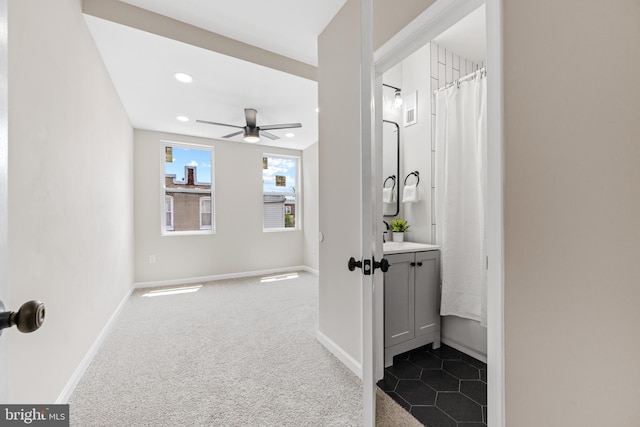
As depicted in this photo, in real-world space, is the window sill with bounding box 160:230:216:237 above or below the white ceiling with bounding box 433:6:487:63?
below

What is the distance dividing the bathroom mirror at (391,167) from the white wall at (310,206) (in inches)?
103

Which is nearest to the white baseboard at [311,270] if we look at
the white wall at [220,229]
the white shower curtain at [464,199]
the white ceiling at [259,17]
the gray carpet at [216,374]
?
the white wall at [220,229]

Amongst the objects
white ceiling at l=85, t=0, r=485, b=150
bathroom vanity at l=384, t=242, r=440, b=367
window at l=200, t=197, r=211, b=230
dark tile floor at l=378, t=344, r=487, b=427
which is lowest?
dark tile floor at l=378, t=344, r=487, b=427

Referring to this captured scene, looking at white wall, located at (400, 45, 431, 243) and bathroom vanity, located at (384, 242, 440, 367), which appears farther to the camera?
white wall, located at (400, 45, 431, 243)

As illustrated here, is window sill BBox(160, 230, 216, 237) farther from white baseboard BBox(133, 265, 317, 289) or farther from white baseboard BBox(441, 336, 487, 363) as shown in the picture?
white baseboard BBox(441, 336, 487, 363)

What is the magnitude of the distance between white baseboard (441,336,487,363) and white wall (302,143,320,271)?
320cm

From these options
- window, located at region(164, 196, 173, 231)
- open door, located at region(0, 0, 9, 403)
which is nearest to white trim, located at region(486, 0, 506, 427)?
open door, located at region(0, 0, 9, 403)

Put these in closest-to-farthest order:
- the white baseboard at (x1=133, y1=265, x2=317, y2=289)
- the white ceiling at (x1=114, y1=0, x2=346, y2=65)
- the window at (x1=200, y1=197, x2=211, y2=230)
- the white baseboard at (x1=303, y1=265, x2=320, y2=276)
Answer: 1. the white ceiling at (x1=114, y1=0, x2=346, y2=65)
2. the white baseboard at (x1=133, y1=265, x2=317, y2=289)
3. the window at (x1=200, y1=197, x2=211, y2=230)
4. the white baseboard at (x1=303, y1=265, x2=320, y2=276)

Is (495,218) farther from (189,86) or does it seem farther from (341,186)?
(189,86)

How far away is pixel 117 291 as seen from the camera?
319 centimetres

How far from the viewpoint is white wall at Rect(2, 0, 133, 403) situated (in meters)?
1.22

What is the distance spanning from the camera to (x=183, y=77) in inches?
109

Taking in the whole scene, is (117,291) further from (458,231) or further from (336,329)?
(458,231)

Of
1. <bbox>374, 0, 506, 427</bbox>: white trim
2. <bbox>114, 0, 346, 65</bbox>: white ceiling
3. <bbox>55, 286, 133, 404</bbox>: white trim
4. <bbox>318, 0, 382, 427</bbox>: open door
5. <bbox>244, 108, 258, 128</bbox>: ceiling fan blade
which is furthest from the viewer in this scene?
<bbox>244, 108, 258, 128</bbox>: ceiling fan blade
